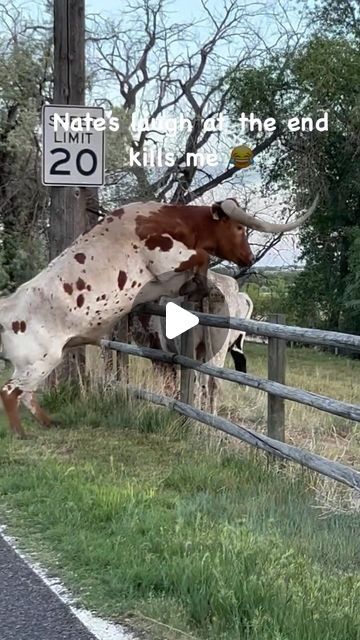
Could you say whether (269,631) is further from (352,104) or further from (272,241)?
(352,104)

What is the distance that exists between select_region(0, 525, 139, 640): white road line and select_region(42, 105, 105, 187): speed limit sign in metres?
5.25

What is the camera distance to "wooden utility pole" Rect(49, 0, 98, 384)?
31.3 feet

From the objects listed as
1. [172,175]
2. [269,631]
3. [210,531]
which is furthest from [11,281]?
[269,631]

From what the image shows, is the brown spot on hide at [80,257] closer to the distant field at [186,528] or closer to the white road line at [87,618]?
the distant field at [186,528]

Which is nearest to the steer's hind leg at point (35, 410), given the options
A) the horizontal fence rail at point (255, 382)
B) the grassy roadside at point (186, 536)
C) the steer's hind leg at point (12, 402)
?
the steer's hind leg at point (12, 402)

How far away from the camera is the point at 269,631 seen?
345 centimetres

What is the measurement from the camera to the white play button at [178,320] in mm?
7992

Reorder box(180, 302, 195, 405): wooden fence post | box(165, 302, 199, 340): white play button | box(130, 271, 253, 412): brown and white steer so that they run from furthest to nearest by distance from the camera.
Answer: box(130, 271, 253, 412): brown and white steer < box(180, 302, 195, 405): wooden fence post < box(165, 302, 199, 340): white play button

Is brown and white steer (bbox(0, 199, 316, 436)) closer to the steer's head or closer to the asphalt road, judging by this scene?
the steer's head

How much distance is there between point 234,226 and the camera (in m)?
8.16

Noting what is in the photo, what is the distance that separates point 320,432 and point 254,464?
2091 mm

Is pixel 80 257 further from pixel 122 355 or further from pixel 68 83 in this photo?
pixel 68 83

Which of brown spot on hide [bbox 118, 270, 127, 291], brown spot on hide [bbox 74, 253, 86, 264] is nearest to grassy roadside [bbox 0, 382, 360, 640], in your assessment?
brown spot on hide [bbox 118, 270, 127, 291]

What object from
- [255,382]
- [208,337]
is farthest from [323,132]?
[255,382]
